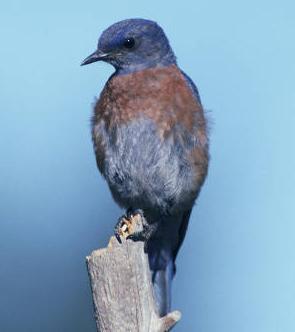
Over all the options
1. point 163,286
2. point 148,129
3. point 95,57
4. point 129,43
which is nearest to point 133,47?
point 129,43

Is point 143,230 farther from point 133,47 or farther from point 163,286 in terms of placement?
point 133,47

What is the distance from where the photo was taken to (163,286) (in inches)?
135

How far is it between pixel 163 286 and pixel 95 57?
0.94 meters

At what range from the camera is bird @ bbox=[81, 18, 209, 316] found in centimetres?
323

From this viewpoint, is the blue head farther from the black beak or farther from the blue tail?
the blue tail

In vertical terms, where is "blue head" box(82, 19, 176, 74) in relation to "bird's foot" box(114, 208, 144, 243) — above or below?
above

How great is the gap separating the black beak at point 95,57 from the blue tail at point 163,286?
34.7 inches

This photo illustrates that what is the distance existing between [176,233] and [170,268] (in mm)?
160

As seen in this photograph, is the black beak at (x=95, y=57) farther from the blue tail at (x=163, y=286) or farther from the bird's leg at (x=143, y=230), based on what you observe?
the blue tail at (x=163, y=286)

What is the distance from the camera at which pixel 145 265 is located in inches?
99.3

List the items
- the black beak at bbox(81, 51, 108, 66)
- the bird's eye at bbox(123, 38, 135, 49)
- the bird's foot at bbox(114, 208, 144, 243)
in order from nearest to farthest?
the bird's foot at bbox(114, 208, 144, 243)
the black beak at bbox(81, 51, 108, 66)
the bird's eye at bbox(123, 38, 135, 49)

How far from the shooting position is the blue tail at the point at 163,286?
337cm

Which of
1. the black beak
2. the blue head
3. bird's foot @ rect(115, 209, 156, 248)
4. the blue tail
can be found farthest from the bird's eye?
the blue tail

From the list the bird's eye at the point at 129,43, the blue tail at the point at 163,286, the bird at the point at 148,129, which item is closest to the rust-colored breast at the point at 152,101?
the bird at the point at 148,129
